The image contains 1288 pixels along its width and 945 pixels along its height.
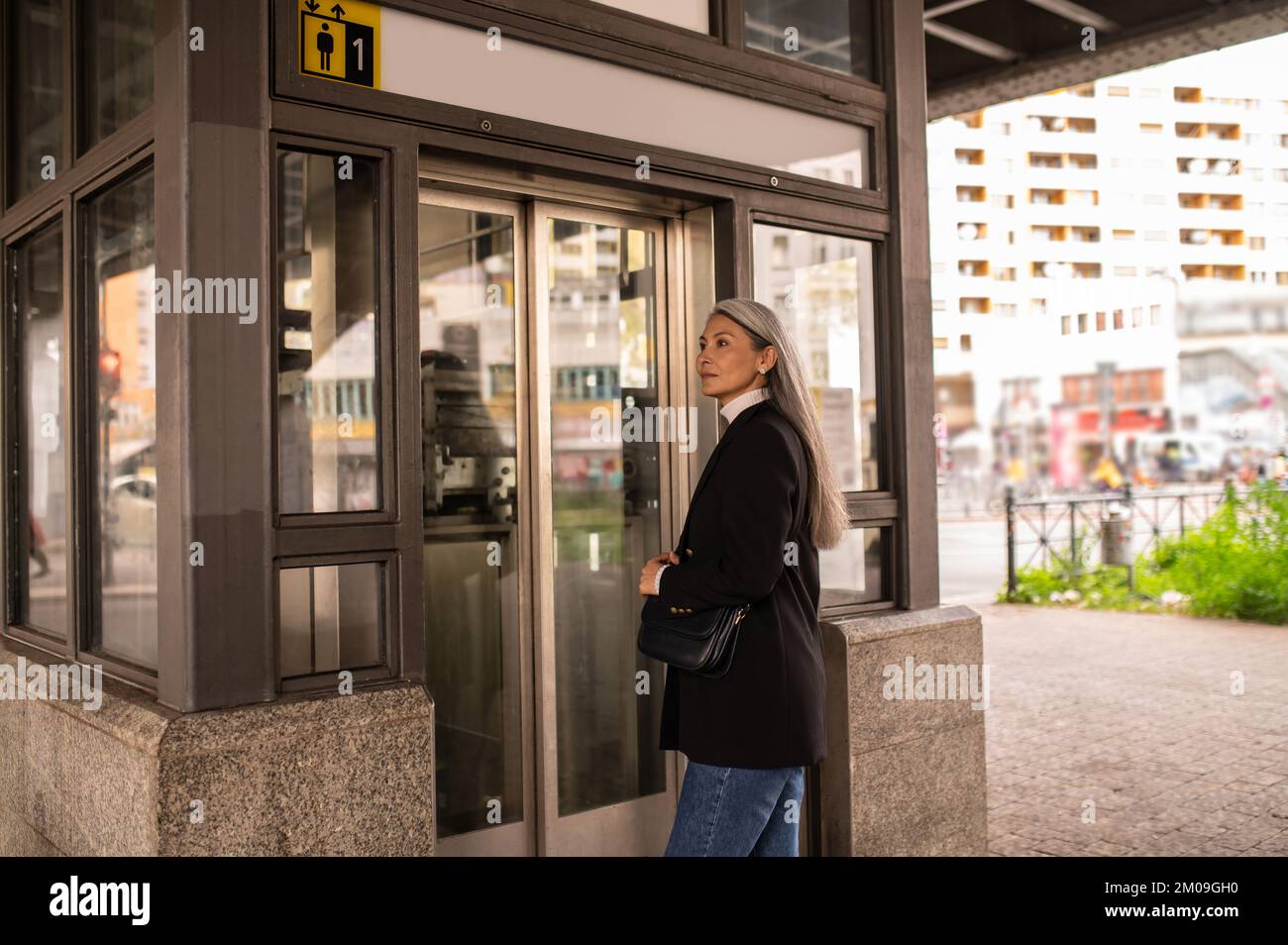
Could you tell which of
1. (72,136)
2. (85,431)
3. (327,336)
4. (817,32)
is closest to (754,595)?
(327,336)

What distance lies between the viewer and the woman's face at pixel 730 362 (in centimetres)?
325

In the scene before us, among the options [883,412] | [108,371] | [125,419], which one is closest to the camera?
[125,419]

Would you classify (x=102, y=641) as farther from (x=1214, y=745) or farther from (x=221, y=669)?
(x=1214, y=745)

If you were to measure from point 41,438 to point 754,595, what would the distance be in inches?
128

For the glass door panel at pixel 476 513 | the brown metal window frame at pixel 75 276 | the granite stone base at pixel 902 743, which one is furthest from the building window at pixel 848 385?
the brown metal window frame at pixel 75 276

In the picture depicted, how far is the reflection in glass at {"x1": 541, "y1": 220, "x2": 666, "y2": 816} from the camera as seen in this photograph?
181 inches

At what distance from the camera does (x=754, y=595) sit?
2.99 meters

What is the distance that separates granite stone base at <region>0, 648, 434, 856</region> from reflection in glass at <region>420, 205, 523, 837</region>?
3.06ft

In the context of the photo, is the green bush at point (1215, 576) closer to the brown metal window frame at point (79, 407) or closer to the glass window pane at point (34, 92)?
the brown metal window frame at point (79, 407)

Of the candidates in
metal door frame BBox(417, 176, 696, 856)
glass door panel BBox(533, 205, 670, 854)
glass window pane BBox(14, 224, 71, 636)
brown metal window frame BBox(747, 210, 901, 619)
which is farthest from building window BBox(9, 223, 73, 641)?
brown metal window frame BBox(747, 210, 901, 619)

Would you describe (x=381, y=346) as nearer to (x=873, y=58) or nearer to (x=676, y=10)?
(x=676, y=10)

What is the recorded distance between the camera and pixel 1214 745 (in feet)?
25.2

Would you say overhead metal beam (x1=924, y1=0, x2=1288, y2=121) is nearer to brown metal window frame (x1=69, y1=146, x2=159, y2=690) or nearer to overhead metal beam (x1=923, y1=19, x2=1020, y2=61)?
overhead metal beam (x1=923, y1=19, x2=1020, y2=61)
